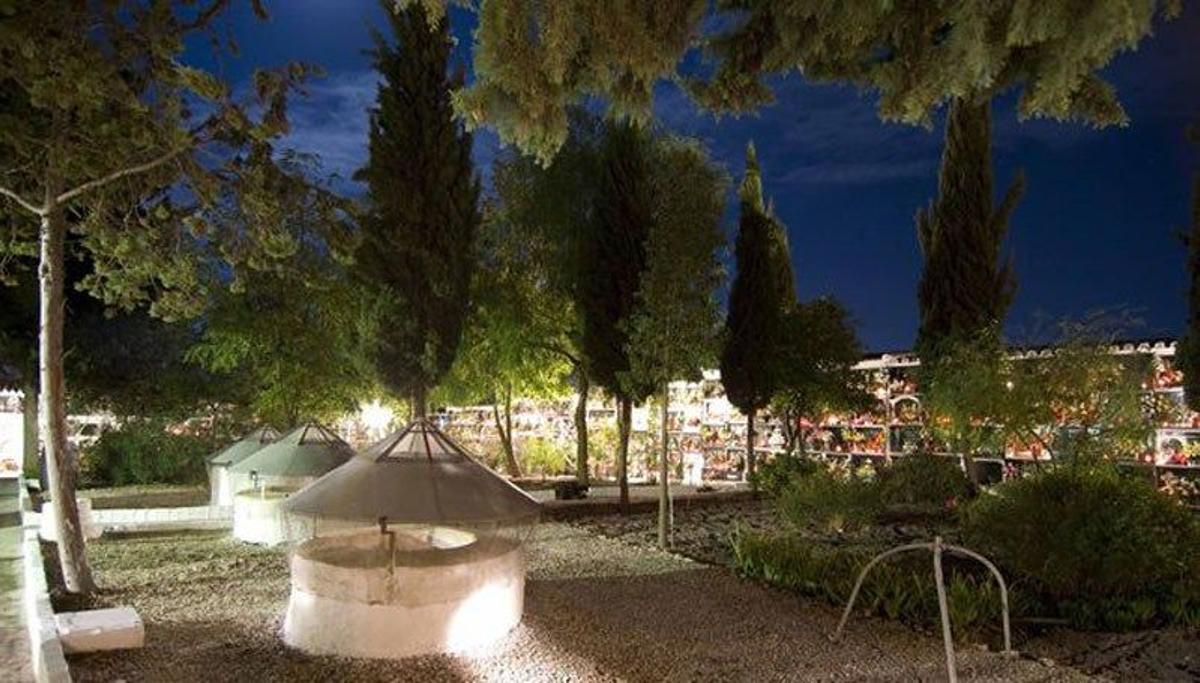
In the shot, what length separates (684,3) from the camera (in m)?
3.74

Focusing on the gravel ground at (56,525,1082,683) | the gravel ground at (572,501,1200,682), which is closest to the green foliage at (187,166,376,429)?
the gravel ground at (56,525,1082,683)

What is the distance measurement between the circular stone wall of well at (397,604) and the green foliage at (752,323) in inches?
447

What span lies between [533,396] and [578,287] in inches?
176

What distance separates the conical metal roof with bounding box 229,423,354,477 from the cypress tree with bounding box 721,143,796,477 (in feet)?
26.3

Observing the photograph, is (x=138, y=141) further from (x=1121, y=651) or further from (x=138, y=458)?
(x=138, y=458)

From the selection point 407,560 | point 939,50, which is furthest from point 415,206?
point 939,50

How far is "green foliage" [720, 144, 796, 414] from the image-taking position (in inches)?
728

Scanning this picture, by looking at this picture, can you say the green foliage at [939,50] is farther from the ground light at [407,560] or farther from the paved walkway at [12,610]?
the paved walkway at [12,610]

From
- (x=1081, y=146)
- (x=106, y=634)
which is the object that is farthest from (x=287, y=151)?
(x=1081, y=146)

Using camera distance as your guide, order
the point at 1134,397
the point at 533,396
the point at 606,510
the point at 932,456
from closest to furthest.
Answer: the point at 1134,397
the point at 606,510
the point at 932,456
the point at 533,396

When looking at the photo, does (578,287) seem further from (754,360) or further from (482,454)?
(482,454)

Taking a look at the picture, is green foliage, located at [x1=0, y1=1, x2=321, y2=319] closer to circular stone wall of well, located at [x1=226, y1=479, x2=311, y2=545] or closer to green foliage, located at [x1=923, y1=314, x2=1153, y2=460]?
circular stone wall of well, located at [x1=226, y1=479, x2=311, y2=545]

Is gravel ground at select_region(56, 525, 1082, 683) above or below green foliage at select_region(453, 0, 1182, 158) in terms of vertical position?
below

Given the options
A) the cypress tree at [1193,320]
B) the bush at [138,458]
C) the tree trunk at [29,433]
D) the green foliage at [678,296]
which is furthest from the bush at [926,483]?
the tree trunk at [29,433]
